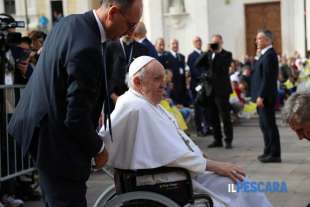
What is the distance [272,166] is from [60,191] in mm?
5535

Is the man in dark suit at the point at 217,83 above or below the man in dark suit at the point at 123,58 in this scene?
below

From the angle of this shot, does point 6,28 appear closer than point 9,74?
Yes

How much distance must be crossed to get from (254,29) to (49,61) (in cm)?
2534

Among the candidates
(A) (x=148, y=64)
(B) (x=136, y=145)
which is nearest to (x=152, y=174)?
(B) (x=136, y=145)

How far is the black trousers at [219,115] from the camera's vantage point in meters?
10.4

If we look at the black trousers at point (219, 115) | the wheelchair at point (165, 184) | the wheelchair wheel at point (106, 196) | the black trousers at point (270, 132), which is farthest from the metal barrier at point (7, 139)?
the black trousers at point (219, 115)

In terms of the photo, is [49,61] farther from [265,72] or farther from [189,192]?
[265,72]

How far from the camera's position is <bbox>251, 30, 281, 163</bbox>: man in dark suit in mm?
8797

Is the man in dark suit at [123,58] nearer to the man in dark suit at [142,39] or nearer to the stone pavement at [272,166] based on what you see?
the man in dark suit at [142,39]

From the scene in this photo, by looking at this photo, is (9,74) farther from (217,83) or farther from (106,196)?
(217,83)

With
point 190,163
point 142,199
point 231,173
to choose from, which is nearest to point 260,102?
point 231,173

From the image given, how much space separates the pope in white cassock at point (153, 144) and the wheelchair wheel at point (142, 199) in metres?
0.26

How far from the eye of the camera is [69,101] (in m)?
3.20

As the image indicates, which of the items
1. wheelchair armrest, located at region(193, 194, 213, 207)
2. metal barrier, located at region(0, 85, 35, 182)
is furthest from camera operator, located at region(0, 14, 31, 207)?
wheelchair armrest, located at region(193, 194, 213, 207)
